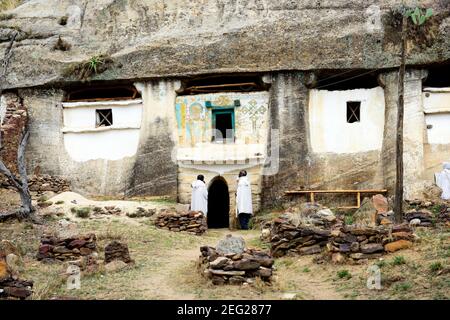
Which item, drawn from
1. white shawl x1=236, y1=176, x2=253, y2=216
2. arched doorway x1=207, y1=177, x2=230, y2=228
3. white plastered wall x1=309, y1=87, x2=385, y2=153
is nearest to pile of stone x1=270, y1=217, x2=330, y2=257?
white shawl x1=236, y1=176, x2=253, y2=216

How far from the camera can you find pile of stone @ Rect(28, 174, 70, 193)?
64.1ft

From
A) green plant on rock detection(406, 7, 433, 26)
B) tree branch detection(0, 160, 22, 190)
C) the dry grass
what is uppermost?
the dry grass

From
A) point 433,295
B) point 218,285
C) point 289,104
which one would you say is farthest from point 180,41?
point 433,295

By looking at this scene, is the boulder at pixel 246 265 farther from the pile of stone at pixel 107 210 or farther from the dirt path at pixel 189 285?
the pile of stone at pixel 107 210

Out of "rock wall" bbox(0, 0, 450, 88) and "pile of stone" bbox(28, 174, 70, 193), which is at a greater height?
"rock wall" bbox(0, 0, 450, 88)

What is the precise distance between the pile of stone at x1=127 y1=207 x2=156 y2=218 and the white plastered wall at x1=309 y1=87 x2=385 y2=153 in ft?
17.6

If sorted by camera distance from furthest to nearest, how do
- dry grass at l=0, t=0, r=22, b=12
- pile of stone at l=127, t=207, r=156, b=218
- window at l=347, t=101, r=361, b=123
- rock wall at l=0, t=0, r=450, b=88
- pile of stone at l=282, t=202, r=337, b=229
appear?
dry grass at l=0, t=0, r=22, b=12 < window at l=347, t=101, r=361, b=123 < rock wall at l=0, t=0, r=450, b=88 < pile of stone at l=127, t=207, r=156, b=218 < pile of stone at l=282, t=202, r=337, b=229

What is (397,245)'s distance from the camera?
1022 cm

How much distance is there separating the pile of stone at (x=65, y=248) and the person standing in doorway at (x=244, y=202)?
6.41 m

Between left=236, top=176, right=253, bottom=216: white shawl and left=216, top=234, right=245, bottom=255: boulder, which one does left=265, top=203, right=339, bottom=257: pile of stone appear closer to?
left=216, top=234, right=245, bottom=255: boulder

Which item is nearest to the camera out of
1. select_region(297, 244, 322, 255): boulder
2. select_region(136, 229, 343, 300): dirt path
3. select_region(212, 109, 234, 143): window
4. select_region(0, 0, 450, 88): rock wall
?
select_region(136, 229, 343, 300): dirt path

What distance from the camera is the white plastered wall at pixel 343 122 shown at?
18875 millimetres

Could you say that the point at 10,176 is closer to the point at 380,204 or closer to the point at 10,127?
the point at 10,127

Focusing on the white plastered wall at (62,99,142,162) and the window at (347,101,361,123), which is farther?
the white plastered wall at (62,99,142,162)
